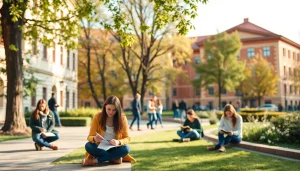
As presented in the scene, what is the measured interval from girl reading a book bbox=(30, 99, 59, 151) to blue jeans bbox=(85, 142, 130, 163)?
2886 millimetres

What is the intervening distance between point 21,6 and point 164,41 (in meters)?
25.7

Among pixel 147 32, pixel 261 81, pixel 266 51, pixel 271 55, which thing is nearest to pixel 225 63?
pixel 261 81

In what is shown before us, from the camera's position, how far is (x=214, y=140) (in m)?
11.1

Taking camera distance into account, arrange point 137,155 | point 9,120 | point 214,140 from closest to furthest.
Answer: point 137,155 < point 214,140 < point 9,120

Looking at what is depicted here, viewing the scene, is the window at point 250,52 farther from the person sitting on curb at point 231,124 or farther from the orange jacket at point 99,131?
the orange jacket at point 99,131

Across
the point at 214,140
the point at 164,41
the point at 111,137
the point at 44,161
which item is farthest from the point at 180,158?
the point at 164,41

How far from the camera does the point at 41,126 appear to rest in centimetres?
928

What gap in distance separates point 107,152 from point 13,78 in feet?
29.9

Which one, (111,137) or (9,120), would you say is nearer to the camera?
(111,137)

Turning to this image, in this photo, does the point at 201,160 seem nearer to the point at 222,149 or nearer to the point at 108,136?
the point at 222,149

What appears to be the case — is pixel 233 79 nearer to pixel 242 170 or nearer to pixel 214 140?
pixel 214 140

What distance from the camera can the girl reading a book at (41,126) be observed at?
30.0ft

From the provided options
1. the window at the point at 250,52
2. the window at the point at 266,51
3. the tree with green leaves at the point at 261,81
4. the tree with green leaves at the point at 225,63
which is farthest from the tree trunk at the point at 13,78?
the window at the point at 250,52

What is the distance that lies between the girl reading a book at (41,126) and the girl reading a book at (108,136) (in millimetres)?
2800
